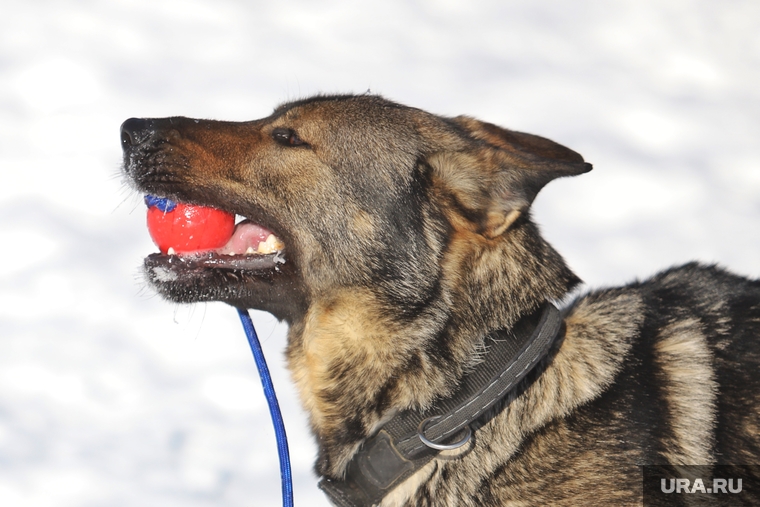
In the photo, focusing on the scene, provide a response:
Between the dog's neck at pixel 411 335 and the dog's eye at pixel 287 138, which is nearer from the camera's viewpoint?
the dog's neck at pixel 411 335

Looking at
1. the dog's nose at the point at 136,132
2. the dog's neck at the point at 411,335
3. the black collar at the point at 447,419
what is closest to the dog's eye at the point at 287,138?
the dog's nose at the point at 136,132

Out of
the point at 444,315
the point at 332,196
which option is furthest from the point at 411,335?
the point at 332,196

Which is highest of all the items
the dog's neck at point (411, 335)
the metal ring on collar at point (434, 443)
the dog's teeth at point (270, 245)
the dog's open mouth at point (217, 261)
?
the dog's teeth at point (270, 245)

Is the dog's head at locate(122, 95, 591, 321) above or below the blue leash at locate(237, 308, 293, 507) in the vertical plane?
above

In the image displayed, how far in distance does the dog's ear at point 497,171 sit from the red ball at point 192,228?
0.87 m

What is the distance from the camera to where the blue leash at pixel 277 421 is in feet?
9.52

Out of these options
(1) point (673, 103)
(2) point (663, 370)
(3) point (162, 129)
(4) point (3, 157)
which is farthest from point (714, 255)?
(4) point (3, 157)

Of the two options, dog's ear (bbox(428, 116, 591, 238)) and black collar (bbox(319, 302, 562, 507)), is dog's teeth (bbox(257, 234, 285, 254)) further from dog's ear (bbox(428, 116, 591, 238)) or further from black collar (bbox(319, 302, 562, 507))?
black collar (bbox(319, 302, 562, 507))

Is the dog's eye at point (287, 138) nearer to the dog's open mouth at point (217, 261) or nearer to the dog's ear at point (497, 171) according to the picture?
the dog's open mouth at point (217, 261)

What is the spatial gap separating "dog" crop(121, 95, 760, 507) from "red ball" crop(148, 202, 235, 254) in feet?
0.21

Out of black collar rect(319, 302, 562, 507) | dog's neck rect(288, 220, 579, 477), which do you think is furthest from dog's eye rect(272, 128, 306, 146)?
black collar rect(319, 302, 562, 507)

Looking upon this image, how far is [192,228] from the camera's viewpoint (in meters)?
2.98

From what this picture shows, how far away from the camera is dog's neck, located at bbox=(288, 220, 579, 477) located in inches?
106

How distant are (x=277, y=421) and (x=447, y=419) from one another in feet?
2.63
